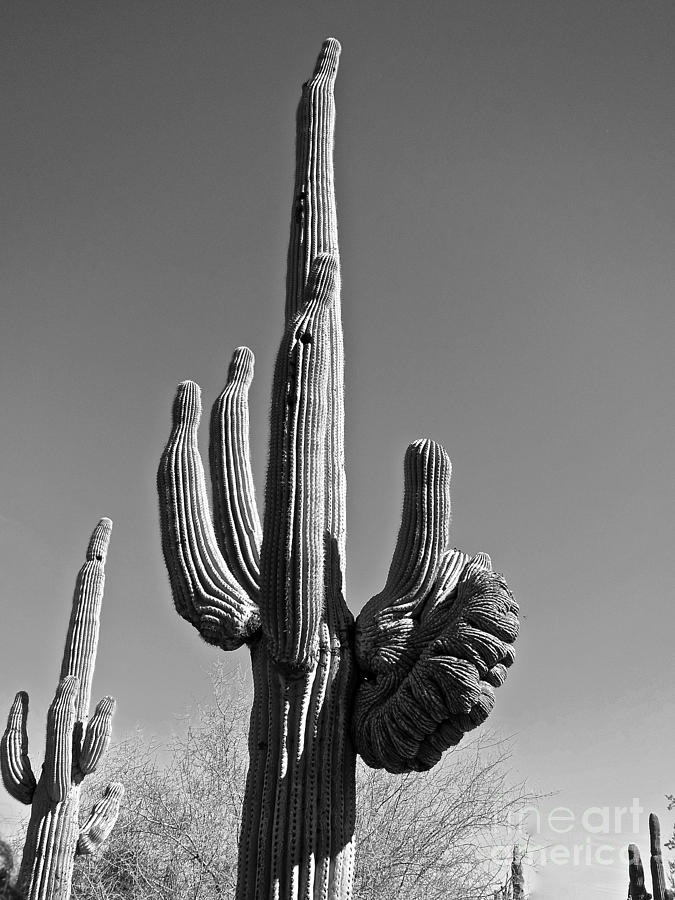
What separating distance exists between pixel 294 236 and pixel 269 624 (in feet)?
9.16

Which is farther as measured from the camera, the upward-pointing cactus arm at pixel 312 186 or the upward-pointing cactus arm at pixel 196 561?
the upward-pointing cactus arm at pixel 312 186

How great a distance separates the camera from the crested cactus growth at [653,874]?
14.1 meters

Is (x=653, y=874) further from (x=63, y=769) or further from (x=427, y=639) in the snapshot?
(x=427, y=639)

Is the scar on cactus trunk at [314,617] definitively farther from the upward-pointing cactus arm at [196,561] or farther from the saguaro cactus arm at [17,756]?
the saguaro cactus arm at [17,756]

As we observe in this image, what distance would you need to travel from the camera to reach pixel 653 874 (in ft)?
48.1

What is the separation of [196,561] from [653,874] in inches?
520

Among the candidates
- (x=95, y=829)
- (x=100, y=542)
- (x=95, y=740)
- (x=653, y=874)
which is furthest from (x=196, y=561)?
(x=653, y=874)

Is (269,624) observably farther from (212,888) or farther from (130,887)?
(130,887)

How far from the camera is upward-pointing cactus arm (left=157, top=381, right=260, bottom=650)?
4.50 metres

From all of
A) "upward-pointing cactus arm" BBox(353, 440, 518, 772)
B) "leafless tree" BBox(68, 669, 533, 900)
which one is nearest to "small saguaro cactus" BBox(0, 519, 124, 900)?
"leafless tree" BBox(68, 669, 533, 900)

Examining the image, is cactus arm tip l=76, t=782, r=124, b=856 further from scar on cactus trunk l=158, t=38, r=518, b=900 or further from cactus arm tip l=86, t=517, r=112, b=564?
scar on cactus trunk l=158, t=38, r=518, b=900

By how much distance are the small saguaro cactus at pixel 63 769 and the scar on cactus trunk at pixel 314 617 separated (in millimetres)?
4623

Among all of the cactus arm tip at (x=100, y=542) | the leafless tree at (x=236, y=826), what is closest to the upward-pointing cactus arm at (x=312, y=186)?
the cactus arm tip at (x=100, y=542)

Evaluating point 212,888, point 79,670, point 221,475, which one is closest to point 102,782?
point 212,888
